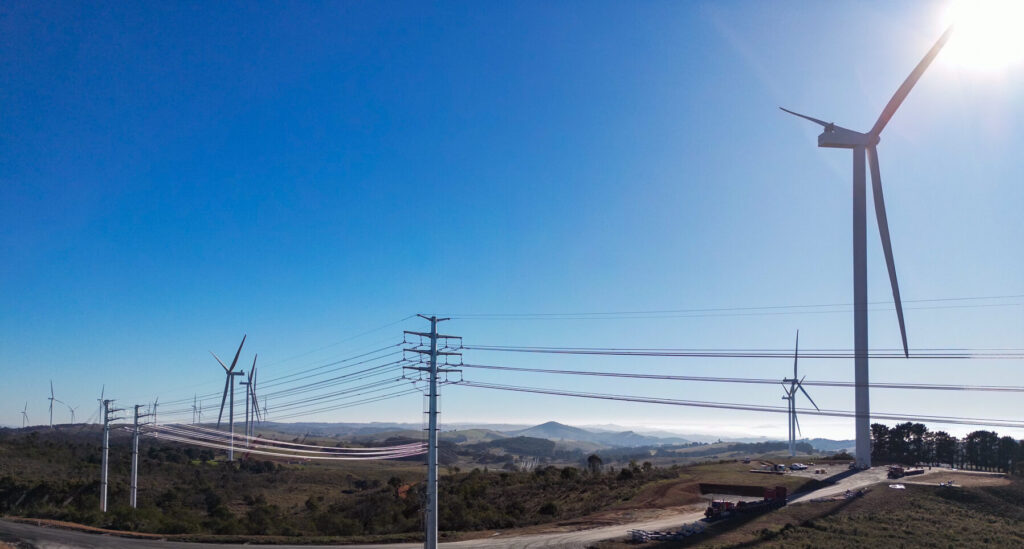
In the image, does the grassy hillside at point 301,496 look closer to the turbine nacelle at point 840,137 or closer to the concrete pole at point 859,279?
the concrete pole at point 859,279

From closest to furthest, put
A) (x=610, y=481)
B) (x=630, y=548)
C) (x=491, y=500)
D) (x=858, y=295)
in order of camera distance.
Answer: (x=630, y=548) < (x=858, y=295) < (x=491, y=500) < (x=610, y=481)

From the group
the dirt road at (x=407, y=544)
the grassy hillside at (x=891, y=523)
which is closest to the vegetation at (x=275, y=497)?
the dirt road at (x=407, y=544)

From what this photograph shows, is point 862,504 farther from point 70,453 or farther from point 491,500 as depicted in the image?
point 70,453

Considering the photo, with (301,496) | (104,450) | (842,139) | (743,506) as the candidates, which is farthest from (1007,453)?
(104,450)

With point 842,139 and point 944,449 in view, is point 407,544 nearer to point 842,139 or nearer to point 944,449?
point 842,139

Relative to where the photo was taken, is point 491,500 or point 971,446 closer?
point 491,500

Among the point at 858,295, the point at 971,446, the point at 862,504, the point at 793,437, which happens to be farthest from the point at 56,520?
the point at 971,446

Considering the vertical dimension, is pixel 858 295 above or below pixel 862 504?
above
